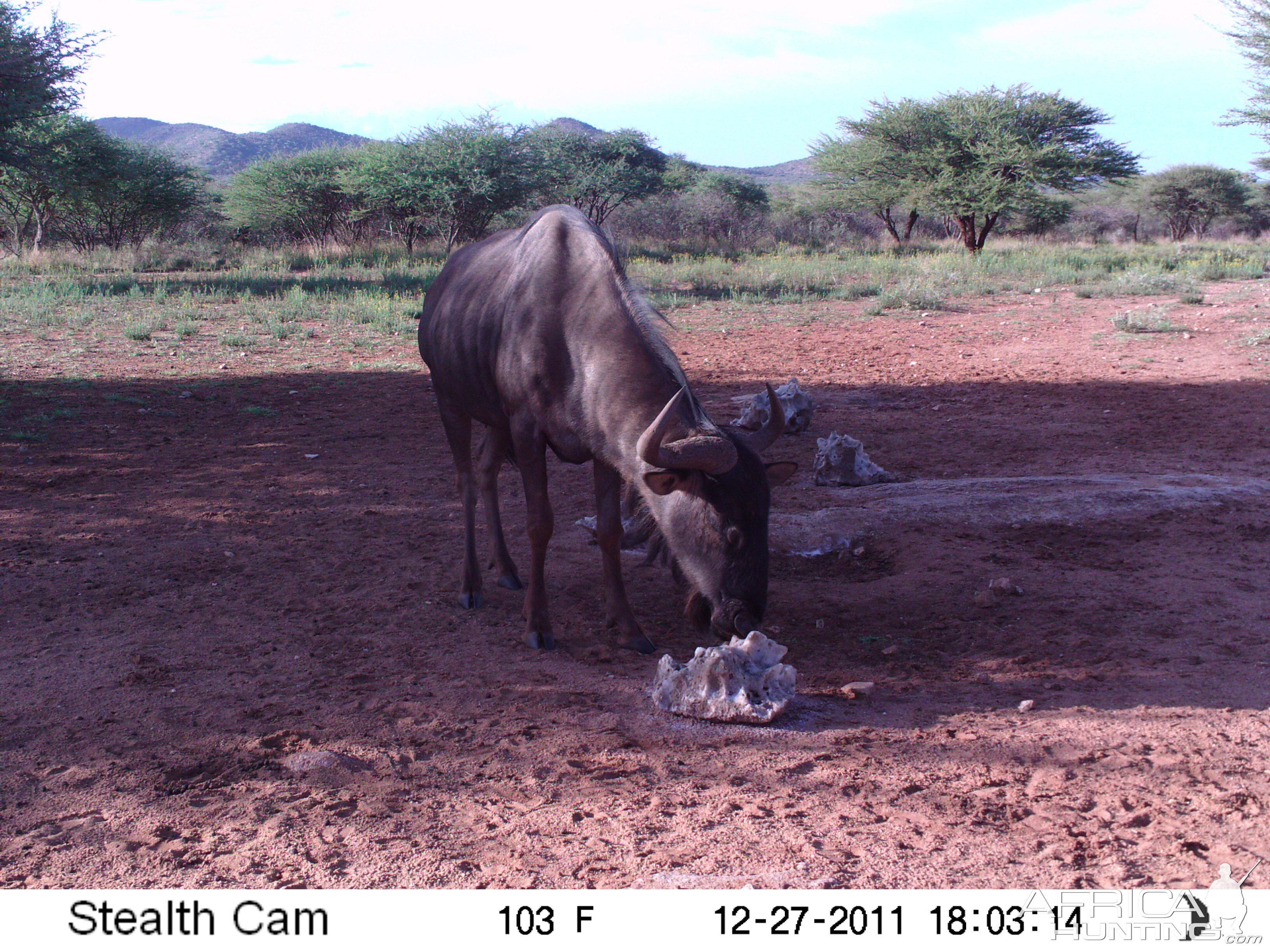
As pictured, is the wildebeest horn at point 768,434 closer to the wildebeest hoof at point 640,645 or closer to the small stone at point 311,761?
the wildebeest hoof at point 640,645

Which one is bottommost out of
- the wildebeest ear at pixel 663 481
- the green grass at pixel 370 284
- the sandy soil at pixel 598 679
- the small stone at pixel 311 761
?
the small stone at pixel 311 761

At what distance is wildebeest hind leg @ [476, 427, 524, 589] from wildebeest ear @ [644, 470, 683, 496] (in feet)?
5.67

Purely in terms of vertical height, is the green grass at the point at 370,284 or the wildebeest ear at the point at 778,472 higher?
the green grass at the point at 370,284

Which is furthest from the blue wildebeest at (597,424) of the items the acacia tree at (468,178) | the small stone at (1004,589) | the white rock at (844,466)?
the acacia tree at (468,178)

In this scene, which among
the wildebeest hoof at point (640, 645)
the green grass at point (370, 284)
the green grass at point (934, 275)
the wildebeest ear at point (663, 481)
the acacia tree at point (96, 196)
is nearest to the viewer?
the wildebeest ear at point (663, 481)

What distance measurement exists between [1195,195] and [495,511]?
49120mm

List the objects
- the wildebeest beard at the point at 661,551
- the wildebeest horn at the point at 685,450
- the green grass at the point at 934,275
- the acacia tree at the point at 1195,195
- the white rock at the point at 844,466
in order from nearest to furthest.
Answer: the wildebeest horn at the point at 685,450 → the wildebeest beard at the point at 661,551 → the white rock at the point at 844,466 → the green grass at the point at 934,275 → the acacia tree at the point at 1195,195

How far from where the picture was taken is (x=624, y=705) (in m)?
3.56

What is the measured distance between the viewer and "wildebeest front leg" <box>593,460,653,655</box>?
435 centimetres

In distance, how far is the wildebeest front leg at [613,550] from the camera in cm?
435

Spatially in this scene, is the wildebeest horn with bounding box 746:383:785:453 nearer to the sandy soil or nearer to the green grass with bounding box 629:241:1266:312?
the sandy soil

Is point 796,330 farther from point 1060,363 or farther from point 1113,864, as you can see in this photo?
point 1113,864

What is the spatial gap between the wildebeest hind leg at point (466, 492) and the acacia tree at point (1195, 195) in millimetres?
47926

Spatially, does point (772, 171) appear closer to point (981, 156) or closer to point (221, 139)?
point (221, 139)
